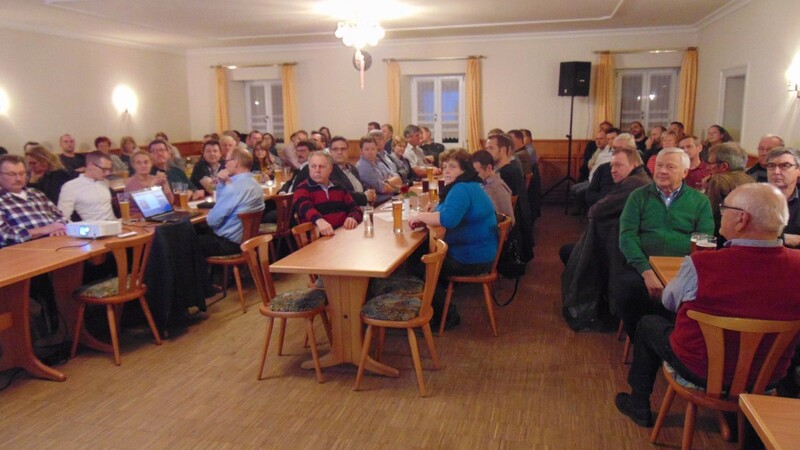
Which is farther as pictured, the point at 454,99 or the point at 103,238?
the point at 454,99

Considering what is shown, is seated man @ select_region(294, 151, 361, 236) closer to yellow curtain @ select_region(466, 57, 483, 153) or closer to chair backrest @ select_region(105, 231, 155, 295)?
chair backrest @ select_region(105, 231, 155, 295)

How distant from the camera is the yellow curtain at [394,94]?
34.2 feet

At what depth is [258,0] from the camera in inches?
262

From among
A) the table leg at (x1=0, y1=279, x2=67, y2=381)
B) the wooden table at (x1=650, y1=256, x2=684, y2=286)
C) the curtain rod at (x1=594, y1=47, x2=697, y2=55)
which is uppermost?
the curtain rod at (x1=594, y1=47, x2=697, y2=55)

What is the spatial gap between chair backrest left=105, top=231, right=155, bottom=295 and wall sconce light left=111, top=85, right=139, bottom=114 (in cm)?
711

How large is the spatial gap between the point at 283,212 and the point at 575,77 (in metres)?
5.95

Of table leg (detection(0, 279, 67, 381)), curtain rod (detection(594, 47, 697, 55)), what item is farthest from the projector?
curtain rod (detection(594, 47, 697, 55))

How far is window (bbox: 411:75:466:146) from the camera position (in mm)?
10680

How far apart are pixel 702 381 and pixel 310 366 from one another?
7.07ft

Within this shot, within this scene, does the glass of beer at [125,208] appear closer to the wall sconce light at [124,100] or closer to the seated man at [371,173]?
the seated man at [371,173]

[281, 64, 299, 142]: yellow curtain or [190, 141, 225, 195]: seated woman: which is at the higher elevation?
[281, 64, 299, 142]: yellow curtain

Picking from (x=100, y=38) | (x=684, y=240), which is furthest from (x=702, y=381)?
(x=100, y=38)

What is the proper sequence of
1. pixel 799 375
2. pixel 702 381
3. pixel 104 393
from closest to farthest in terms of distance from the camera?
pixel 702 381 → pixel 799 375 → pixel 104 393

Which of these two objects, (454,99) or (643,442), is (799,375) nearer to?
(643,442)
